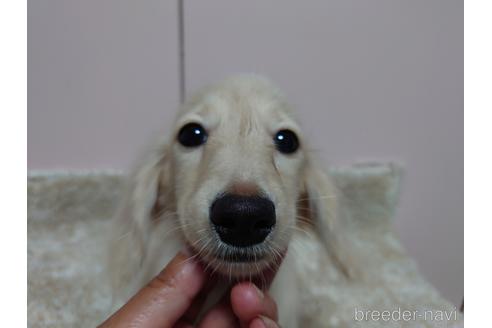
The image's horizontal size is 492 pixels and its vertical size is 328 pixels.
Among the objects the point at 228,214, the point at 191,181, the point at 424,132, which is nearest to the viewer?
the point at 228,214

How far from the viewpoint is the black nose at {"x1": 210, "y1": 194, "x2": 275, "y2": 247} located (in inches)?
23.2

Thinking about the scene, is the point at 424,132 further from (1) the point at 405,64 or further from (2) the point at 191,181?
(2) the point at 191,181

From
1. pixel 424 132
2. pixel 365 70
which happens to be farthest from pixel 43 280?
pixel 424 132

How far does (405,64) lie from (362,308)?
2.25ft

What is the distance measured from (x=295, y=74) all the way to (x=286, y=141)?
0.51 meters

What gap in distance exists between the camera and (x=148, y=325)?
0.66m

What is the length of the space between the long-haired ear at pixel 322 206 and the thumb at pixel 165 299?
34 centimetres

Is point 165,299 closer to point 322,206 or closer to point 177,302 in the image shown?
point 177,302

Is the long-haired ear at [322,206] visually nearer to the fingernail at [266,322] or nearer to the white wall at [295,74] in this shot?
the white wall at [295,74]

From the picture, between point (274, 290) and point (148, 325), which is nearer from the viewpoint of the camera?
point (148, 325)

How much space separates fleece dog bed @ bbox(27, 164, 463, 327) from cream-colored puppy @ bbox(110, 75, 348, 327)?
15cm

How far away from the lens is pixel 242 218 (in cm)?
59

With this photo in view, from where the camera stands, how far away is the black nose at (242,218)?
1.93 ft

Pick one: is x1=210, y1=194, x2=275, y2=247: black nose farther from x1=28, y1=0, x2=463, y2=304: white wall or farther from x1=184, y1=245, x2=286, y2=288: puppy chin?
x1=28, y1=0, x2=463, y2=304: white wall
